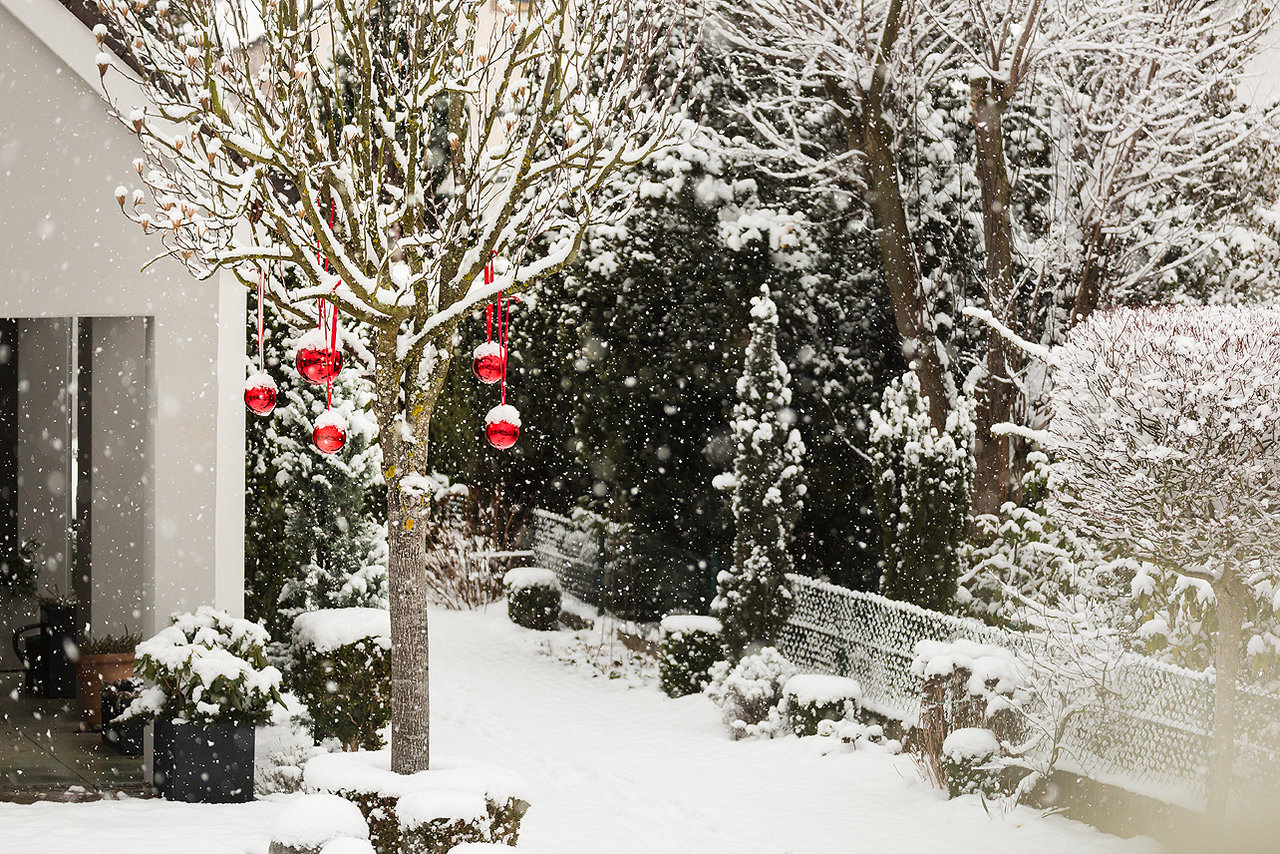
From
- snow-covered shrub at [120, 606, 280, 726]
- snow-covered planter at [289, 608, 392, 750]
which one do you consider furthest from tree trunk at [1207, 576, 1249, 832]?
snow-covered shrub at [120, 606, 280, 726]

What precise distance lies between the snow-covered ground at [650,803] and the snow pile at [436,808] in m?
1.98

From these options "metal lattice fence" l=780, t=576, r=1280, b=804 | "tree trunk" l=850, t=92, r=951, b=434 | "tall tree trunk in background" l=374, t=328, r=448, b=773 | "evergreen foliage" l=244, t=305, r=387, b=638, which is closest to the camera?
"tall tree trunk in background" l=374, t=328, r=448, b=773

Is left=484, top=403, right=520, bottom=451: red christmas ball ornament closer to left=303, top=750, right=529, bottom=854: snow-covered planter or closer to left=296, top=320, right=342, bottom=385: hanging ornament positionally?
left=296, top=320, right=342, bottom=385: hanging ornament

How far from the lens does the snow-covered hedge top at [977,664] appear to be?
28.3ft

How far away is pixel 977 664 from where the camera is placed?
8750 mm

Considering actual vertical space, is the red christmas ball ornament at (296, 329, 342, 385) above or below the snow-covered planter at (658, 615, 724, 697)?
above

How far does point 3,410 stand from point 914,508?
8408 mm

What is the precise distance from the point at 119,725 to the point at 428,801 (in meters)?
4.46

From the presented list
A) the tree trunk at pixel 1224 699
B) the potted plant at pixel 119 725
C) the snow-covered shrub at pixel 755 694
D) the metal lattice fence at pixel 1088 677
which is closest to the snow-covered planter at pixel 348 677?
the potted plant at pixel 119 725

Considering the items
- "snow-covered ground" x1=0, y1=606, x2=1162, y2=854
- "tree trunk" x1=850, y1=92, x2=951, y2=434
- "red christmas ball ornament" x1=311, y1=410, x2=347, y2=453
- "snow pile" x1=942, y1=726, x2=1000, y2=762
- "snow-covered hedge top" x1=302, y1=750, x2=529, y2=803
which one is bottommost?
"snow-covered ground" x1=0, y1=606, x2=1162, y2=854

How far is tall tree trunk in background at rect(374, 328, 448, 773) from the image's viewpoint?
603cm

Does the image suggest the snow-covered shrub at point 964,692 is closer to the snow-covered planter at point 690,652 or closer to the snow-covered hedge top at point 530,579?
the snow-covered planter at point 690,652

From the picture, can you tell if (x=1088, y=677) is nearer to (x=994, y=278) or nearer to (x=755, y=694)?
(x=755, y=694)

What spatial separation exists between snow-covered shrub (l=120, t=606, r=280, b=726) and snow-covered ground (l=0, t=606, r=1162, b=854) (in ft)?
1.88
